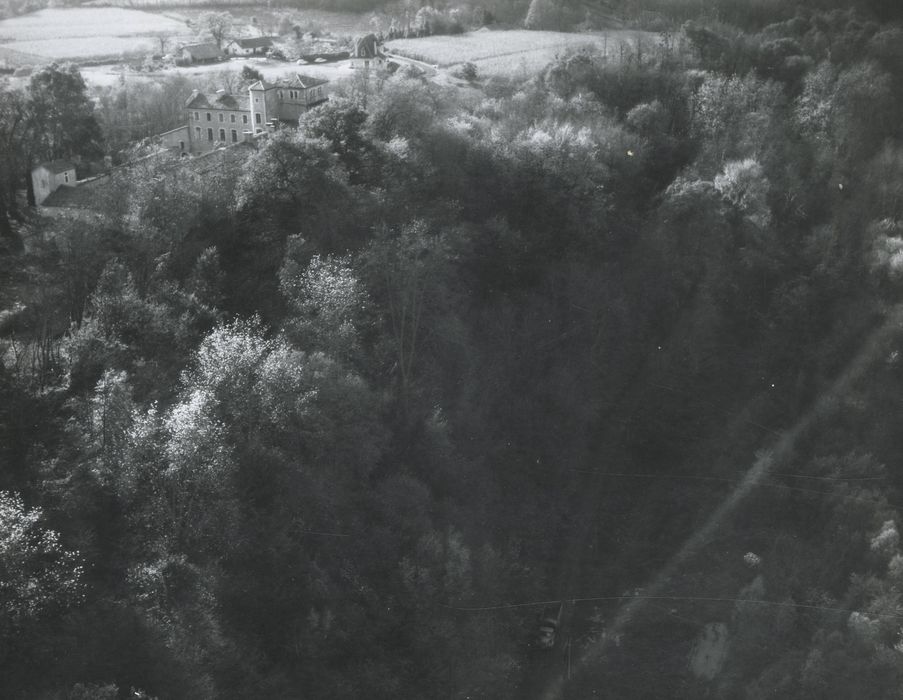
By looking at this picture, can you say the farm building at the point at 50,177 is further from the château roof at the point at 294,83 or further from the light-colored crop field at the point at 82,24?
the château roof at the point at 294,83

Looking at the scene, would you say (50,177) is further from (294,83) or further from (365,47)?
(365,47)

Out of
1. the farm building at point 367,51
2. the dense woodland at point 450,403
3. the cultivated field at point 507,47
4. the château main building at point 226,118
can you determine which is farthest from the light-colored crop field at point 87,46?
the cultivated field at point 507,47

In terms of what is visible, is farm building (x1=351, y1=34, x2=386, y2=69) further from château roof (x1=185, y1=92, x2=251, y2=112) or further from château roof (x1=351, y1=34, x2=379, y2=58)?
château roof (x1=185, y1=92, x2=251, y2=112)

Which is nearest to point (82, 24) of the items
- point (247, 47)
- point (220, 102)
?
point (220, 102)

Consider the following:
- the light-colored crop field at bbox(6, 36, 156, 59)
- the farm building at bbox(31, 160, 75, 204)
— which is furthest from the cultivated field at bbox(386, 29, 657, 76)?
the farm building at bbox(31, 160, 75, 204)

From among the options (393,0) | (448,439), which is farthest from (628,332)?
(393,0)

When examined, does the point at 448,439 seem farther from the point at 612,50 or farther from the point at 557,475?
the point at 612,50
